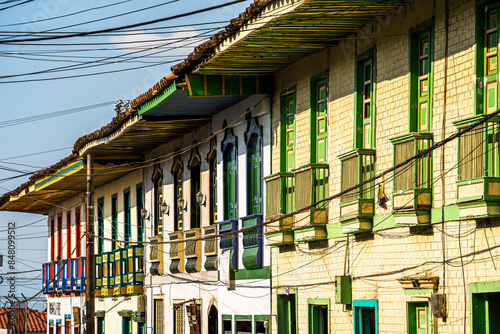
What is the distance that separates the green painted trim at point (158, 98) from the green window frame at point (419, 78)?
6352 millimetres

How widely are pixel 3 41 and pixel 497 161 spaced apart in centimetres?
875

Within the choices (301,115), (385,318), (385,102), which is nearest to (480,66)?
(385,102)

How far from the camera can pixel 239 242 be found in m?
21.5

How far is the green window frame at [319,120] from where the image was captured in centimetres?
1781

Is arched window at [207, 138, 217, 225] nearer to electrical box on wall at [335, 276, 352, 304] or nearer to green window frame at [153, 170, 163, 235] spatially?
green window frame at [153, 170, 163, 235]

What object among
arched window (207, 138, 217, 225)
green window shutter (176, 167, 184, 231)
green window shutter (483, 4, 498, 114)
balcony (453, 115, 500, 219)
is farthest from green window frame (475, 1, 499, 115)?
green window shutter (176, 167, 184, 231)

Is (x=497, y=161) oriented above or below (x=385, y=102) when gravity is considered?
below

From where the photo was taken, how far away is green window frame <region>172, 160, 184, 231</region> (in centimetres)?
2597

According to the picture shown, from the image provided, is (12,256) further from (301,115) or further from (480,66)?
(480,66)

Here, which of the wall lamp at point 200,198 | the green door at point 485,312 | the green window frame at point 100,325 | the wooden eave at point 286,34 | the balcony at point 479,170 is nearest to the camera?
the balcony at point 479,170

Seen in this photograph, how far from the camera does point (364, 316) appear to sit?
16.3m

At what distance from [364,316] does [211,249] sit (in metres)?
7.23

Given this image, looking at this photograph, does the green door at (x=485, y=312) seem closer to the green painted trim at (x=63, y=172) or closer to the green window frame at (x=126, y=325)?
the green painted trim at (x=63, y=172)

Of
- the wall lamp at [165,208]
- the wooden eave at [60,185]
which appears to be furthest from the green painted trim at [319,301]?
the wooden eave at [60,185]
